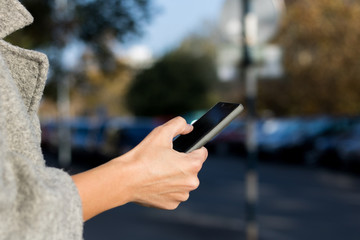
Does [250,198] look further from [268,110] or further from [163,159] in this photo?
[268,110]

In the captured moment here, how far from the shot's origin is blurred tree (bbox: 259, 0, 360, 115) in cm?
3147

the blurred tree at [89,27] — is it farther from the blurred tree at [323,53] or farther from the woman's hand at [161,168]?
the blurred tree at [323,53]

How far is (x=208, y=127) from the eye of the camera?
155 centimetres

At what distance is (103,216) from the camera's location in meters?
10.7

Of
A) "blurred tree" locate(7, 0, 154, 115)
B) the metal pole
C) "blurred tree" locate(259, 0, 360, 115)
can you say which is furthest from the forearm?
"blurred tree" locate(259, 0, 360, 115)

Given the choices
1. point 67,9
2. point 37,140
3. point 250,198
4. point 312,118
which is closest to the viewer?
point 37,140

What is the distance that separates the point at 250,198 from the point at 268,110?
32441 millimetres

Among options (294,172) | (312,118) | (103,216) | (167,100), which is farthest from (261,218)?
(167,100)

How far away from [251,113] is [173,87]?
44.7m

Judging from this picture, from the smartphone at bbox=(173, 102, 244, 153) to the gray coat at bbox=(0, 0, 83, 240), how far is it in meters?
0.33

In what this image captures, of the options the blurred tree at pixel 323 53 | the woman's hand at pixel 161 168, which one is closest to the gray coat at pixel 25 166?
the woman's hand at pixel 161 168

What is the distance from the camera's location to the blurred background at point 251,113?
7.28m

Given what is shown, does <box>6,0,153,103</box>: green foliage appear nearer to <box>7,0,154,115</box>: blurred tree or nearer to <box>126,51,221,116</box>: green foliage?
<box>7,0,154,115</box>: blurred tree

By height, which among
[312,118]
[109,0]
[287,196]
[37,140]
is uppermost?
[312,118]
